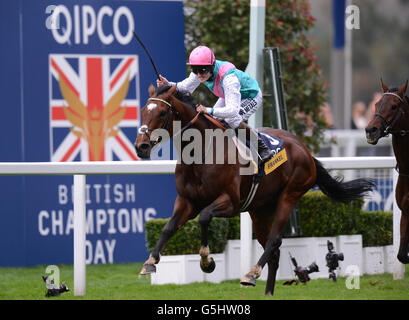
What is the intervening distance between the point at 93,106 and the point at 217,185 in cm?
291

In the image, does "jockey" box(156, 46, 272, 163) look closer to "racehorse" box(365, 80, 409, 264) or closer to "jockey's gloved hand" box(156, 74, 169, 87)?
"jockey's gloved hand" box(156, 74, 169, 87)

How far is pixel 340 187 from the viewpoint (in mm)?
6164

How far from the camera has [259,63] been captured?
268 inches

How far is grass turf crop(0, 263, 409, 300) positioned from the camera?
558cm

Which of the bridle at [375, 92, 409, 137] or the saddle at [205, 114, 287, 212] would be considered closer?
the saddle at [205, 114, 287, 212]

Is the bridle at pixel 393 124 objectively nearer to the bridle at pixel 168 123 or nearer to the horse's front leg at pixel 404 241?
the horse's front leg at pixel 404 241

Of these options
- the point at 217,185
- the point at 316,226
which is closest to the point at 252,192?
the point at 217,185

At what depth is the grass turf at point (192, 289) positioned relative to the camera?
18.3 feet

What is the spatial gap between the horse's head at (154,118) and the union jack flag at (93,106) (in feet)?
9.02

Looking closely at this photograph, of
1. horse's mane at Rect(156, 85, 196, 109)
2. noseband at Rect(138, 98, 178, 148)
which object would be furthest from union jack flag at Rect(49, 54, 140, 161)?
noseband at Rect(138, 98, 178, 148)

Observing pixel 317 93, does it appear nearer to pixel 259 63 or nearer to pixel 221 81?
pixel 259 63

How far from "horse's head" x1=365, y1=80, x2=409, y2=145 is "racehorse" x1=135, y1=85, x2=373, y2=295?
22.6 inches

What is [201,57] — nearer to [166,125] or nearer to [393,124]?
[166,125]
